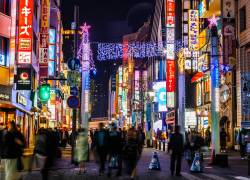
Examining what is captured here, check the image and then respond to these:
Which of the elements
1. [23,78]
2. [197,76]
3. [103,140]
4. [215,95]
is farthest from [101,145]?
[197,76]

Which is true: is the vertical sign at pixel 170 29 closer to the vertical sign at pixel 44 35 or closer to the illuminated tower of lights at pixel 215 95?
the vertical sign at pixel 44 35

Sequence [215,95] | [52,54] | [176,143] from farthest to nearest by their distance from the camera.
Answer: [52,54] < [215,95] < [176,143]

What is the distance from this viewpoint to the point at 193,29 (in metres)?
53.0

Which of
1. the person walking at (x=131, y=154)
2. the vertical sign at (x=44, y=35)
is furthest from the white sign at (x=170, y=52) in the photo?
the person walking at (x=131, y=154)

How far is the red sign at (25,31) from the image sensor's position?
34000mm

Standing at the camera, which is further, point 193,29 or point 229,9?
point 193,29

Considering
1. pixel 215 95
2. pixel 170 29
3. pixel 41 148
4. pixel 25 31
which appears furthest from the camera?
pixel 170 29

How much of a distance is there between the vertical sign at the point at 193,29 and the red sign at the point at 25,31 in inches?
886

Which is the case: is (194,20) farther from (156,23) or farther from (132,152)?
(156,23)

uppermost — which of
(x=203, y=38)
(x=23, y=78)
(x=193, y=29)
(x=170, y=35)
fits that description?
(x=170, y=35)

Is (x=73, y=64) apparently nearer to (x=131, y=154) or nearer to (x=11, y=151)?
(x=131, y=154)

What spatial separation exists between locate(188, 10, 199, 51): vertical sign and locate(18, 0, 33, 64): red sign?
22.5m

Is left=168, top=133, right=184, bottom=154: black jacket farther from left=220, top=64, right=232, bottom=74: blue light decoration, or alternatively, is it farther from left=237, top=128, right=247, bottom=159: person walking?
left=220, top=64, right=232, bottom=74: blue light decoration

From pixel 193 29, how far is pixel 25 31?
23.2 m
